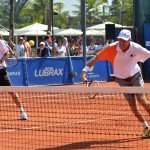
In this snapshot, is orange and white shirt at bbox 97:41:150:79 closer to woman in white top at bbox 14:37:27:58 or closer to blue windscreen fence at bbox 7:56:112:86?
blue windscreen fence at bbox 7:56:112:86

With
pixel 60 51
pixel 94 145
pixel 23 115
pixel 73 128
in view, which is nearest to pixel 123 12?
pixel 60 51

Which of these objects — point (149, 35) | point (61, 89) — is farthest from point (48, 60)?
point (61, 89)

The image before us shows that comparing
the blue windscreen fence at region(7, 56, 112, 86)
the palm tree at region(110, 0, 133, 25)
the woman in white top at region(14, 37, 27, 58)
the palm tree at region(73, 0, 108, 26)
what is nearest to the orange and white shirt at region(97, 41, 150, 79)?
the blue windscreen fence at region(7, 56, 112, 86)

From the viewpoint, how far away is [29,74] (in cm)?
2061

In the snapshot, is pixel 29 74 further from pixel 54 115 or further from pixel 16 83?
pixel 54 115

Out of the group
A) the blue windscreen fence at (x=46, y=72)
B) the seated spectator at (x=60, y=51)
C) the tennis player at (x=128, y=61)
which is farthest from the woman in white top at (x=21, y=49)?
the tennis player at (x=128, y=61)

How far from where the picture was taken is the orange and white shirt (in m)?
9.81

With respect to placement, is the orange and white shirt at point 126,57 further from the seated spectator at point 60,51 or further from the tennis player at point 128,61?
the seated spectator at point 60,51

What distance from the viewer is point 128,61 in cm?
987

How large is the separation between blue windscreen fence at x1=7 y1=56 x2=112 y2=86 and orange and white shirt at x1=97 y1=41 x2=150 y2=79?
33.6 ft

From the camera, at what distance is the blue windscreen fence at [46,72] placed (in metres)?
20.3

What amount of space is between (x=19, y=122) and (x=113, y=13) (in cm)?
9290

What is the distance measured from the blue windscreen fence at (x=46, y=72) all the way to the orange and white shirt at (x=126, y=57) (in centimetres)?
1025

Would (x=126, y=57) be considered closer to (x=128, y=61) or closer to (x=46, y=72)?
(x=128, y=61)
